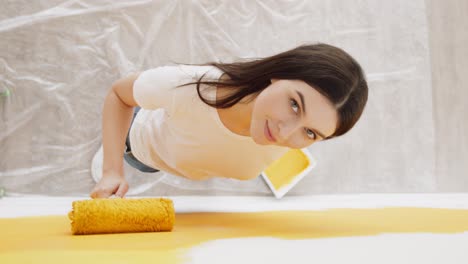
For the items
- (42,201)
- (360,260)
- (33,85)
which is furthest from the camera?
(33,85)

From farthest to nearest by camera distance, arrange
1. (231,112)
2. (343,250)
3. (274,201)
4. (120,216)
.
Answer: (274,201), (231,112), (120,216), (343,250)

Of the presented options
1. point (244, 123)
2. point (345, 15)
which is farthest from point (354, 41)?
point (244, 123)

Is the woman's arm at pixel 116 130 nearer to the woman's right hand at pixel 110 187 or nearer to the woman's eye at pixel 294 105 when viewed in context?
the woman's right hand at pixel 110 187

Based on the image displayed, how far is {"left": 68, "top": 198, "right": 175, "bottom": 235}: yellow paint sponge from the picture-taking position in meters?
0.75

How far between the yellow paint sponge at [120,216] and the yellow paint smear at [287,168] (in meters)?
0.90

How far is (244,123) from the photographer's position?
969 millimetres

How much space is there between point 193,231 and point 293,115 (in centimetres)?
22

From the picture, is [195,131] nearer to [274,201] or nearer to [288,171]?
[274,201]

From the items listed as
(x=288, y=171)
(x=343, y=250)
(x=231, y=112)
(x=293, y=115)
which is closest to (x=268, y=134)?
(x=293, y=115)

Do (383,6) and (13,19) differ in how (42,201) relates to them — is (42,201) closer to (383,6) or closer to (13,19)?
(13,19)

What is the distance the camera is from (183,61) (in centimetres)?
176

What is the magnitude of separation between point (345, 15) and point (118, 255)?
4.98 feet

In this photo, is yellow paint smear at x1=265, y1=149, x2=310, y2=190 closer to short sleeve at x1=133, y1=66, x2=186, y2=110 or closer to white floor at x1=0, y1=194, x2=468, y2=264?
short sleeve at x1=133, y1=66, x2=186, y2=110

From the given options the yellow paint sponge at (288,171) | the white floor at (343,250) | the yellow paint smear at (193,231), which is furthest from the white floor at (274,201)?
the white floor at (343,250)
